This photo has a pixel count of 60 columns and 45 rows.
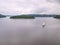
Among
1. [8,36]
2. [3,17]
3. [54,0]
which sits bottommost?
[8,36]

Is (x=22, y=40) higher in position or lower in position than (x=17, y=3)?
lower

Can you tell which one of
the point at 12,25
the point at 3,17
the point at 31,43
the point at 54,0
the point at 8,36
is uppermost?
the point at 54,0

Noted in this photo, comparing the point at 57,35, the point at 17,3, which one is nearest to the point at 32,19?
the point at 17,3

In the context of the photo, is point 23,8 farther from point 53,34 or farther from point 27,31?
point 53,34

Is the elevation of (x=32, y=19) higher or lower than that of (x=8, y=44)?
higher

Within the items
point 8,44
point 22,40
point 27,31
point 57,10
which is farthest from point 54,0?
point 8,44

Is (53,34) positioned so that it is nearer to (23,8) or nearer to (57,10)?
(57,10)
